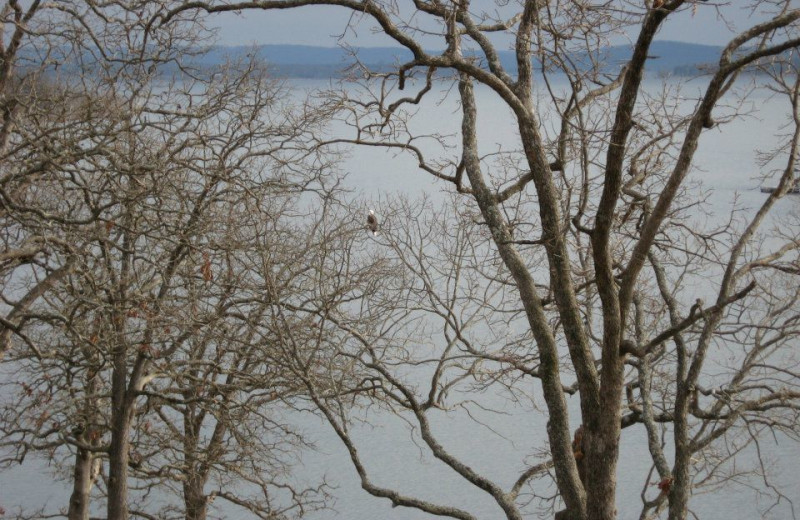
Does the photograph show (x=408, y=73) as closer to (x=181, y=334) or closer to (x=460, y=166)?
(x=460, y=166)

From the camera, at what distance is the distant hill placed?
682cm

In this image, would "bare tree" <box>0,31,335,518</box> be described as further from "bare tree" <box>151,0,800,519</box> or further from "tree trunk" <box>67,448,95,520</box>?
"bare tree" <box>151,0,800,519</box>

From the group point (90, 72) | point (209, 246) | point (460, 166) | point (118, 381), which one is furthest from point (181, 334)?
point (460, 166)

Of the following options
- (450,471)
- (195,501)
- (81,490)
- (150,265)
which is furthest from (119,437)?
(450,471)

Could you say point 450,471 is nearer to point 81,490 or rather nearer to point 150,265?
point 81,490

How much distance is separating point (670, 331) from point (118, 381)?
24.3 feet

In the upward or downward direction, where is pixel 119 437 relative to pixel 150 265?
downward

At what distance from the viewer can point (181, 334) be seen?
10.5 metres

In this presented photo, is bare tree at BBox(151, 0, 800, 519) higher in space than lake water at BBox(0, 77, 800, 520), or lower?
lower

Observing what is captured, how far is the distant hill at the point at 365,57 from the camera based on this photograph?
6824 mm

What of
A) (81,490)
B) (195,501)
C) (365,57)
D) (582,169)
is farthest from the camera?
(195,501)

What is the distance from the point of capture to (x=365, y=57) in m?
8.05

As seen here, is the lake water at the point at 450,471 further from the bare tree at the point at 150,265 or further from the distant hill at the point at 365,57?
the bare tree at the point at 150,265

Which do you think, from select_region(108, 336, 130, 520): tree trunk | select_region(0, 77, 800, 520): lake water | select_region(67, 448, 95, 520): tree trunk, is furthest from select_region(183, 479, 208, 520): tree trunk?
select_region(0, 77, 800, 520): lake water
